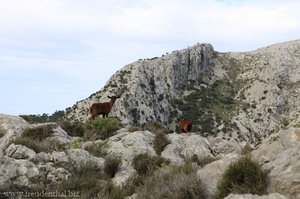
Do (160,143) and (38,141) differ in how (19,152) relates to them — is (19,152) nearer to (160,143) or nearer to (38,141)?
(38,141)

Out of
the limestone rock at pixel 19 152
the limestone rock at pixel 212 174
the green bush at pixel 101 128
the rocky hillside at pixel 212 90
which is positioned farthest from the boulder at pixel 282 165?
the rocky hillside at pixel 212 90

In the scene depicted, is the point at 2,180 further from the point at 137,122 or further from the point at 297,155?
the point at 137,122

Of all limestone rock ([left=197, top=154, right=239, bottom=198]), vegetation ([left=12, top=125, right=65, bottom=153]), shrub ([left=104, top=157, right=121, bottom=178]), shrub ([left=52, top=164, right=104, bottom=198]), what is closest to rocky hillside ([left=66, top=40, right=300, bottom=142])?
vegetation ([left=12, top=125, right=65, bottom=153])

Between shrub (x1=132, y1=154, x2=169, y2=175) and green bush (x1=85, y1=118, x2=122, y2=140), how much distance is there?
5.12 meters

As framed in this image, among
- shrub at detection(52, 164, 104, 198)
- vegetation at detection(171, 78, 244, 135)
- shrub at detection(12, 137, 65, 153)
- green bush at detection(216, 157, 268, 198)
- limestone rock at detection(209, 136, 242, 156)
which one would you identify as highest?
green bush at detection(216, 157, 268, 198)

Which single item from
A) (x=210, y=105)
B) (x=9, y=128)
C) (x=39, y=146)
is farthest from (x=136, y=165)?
(x=210, y=105)

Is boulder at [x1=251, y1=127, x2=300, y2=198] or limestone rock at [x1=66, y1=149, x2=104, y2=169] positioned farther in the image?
limestone rock at [x1=66, y1=149, x2=104, y2=169]

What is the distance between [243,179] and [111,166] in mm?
8102

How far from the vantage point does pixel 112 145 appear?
18.0 meters

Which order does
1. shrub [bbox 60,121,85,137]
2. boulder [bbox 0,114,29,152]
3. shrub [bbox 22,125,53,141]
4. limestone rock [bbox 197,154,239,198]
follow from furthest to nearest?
shrub [bbox 60,121,85,137] < shrub [bbox 22,125,53,141] < boulder [bbox 0,114,29,152] < limestone rock [bbox 197,154,239,198]

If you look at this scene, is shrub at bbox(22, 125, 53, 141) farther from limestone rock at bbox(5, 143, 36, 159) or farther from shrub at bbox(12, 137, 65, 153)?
limestone rock at bbox(5, 143, 36, 159)

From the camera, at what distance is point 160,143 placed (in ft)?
59.2

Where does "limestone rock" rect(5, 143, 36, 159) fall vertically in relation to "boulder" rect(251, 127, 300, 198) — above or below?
below

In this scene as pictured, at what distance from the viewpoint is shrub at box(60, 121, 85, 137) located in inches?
883
